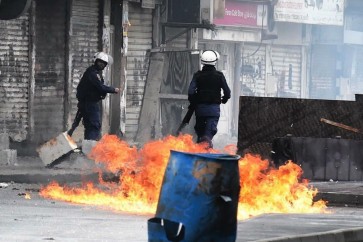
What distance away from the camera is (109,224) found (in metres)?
12.2

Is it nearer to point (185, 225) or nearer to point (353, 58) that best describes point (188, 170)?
point (185, 225)

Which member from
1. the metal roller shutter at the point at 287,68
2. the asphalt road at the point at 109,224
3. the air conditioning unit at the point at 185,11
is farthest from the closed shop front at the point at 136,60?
the metal roller shutter at the point at 287,68

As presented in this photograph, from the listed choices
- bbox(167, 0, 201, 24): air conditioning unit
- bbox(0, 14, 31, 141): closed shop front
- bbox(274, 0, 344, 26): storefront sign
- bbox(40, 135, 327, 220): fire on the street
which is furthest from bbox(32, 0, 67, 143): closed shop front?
bbox(274, 0, 344, 26): storefront sign

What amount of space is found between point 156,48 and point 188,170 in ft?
64.7

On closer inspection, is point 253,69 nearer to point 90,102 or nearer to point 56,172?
point 90,102

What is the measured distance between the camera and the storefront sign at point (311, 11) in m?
46.7

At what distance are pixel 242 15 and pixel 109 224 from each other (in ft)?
104

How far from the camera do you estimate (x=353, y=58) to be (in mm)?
57344

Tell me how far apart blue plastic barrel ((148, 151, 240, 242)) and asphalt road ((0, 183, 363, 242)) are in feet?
3.52

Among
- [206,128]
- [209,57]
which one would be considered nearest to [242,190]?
[206,128]

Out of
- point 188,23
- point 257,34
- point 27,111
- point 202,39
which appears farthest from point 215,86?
point 257,34

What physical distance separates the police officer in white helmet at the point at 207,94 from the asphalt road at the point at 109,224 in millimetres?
3680

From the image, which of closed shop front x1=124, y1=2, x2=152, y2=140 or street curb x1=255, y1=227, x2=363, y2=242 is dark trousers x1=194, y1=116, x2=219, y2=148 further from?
closed shop front x1=124, y1=2, x2=152, y2=140

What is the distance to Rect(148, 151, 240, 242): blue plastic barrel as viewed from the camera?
30.4 ft
